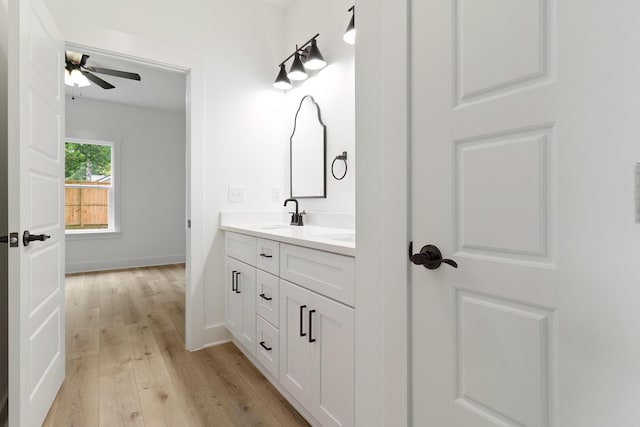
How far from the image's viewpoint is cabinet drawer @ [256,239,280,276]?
1720mm

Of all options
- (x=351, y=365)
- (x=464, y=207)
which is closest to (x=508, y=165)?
(x=464, y=207)

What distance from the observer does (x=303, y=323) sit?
58.2 inches

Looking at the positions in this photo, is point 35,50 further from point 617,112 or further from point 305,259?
point 617,112

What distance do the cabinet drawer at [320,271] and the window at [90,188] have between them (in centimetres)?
472

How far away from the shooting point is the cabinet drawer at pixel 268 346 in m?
1.73

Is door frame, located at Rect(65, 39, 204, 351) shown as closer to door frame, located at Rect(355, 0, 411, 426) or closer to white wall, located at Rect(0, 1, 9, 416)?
white wall, located at Rect(0, 1, 9, 416)

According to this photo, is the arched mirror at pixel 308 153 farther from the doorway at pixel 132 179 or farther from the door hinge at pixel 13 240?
the doorway at pixel 132 179

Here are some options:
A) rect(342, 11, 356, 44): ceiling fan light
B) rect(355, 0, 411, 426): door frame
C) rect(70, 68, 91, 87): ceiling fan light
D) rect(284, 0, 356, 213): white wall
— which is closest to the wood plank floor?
rect(355, 0, 411, 426): door frame

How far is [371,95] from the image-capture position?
1137 mm

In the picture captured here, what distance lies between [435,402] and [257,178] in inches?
82.4

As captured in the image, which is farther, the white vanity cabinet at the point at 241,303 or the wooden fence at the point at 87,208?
the wooden fence at the point at 87,208

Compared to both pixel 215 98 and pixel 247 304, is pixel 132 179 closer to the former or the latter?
pixel 215 98

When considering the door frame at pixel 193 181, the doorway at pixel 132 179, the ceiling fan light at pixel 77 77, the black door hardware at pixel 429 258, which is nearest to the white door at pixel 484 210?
the black door hardware at pixel 429 258

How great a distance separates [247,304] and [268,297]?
353 millimetres
